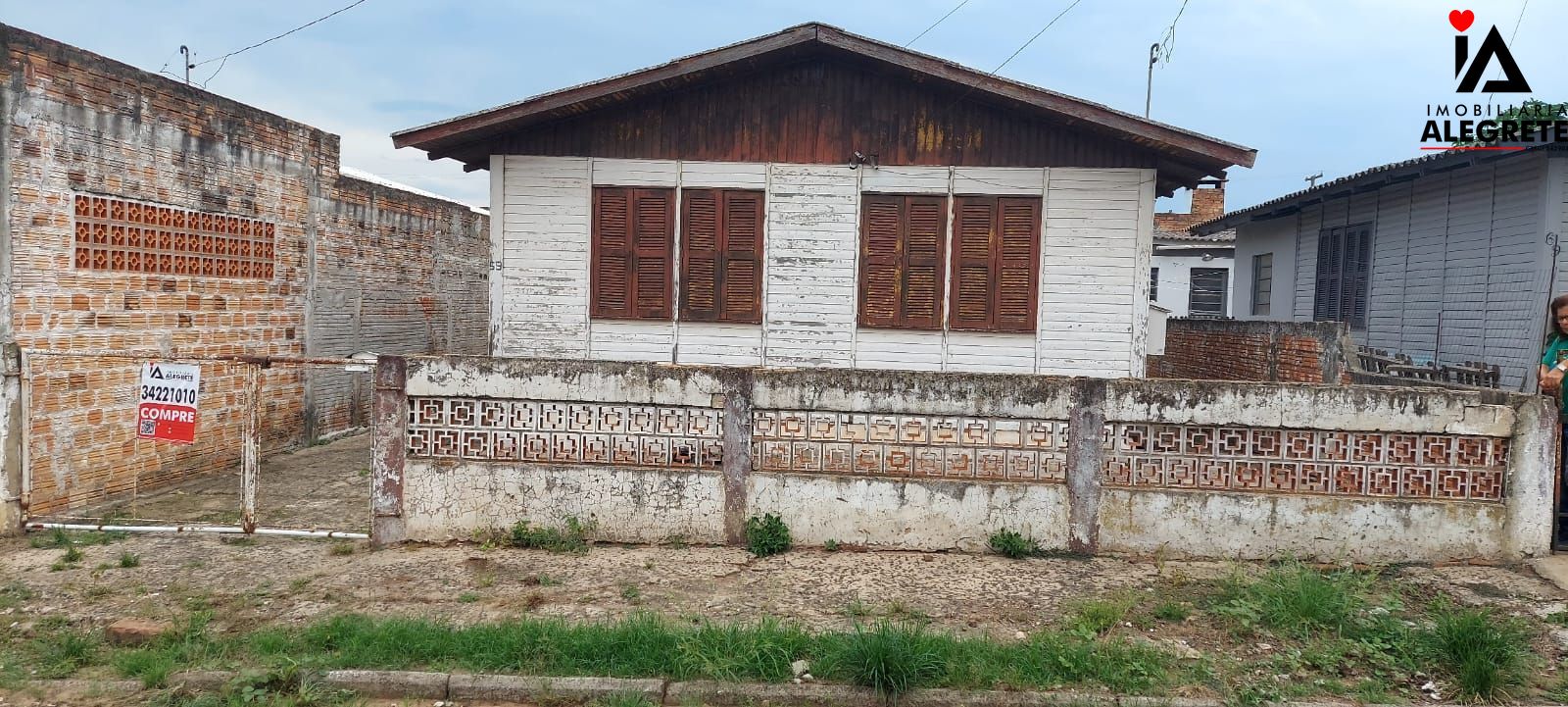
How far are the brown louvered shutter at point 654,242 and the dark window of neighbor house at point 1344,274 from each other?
10227 mm

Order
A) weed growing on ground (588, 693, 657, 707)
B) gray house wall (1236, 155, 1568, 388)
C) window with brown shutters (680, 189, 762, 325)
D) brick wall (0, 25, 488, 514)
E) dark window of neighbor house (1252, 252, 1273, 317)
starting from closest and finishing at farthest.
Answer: weed growing on ground (588, 693, 657, 707) → brick wall (0, 25, 488, 514) → window with brown shutters (680, 189, 762, 325) → gray house wall (1236, 155, 1568, 388) → dark window of neighbor house (1252, 252, 1273, 317)

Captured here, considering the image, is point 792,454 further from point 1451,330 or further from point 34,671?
point 1451,330

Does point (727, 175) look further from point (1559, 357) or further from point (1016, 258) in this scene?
point (1559, 357)

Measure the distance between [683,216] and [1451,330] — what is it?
965cm

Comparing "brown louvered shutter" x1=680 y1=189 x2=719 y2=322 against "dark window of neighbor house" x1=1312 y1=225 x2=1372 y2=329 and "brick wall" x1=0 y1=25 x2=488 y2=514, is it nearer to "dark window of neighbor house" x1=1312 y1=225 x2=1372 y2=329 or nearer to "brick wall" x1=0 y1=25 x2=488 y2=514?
"brick wall" x1=0 y1=25 x2=488 y2=514

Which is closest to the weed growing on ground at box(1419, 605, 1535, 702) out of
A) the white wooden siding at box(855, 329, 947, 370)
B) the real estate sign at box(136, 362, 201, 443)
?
the white wooden siding at box(855, 329, 947, 370)

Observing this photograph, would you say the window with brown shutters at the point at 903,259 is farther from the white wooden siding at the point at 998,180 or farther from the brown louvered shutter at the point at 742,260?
the brown louvered shutter at the point at 742,260

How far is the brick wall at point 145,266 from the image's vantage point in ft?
22.6

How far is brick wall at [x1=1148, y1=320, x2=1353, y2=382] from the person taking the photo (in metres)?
9.71

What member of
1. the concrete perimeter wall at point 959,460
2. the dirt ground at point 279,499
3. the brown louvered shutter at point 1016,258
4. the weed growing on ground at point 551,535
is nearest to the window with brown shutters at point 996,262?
the brown louvered shutter at point 1016,258

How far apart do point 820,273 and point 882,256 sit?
651 mm

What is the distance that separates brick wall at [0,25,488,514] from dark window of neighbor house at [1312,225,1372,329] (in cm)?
1440

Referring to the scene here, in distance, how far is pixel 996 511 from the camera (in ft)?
19.2

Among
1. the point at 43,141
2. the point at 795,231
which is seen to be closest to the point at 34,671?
the point at 43,141
